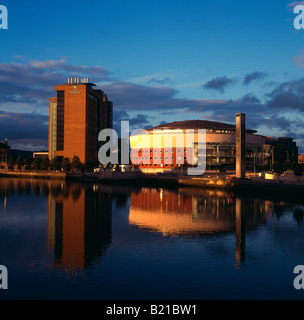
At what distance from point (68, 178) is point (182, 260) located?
136 metres

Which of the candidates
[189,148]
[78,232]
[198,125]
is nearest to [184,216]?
[78,232]

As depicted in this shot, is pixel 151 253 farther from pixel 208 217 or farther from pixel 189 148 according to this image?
pixel 189 148

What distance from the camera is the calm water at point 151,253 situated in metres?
23.9

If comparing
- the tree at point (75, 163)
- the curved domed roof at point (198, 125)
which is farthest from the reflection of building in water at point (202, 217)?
the tree at point (75, 163)

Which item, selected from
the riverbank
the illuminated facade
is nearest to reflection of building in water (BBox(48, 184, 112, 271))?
the riverbank

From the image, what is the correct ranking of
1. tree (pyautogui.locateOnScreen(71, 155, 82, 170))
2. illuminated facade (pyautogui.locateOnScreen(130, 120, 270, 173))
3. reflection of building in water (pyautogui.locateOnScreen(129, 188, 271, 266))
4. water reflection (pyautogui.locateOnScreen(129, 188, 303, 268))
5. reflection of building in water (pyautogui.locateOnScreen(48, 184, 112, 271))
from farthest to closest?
tree (pyautogui.locateOnScreen(71, 155, 82, 170)) < illuminated facade (pyautogui.locateOnScreen(130, 120, 270, 173)) < reflection of building in water (pyautogui.locateOnScreen(129, 188, 271, 266)) < water reflection (pyautogui.locateOnScreen(129, 188, 303, 268)) < reflection of building in water (pyautogui.locateOnScreen(48, 184, 112, 271))

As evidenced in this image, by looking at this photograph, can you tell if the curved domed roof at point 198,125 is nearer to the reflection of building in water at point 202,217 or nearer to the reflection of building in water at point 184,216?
the reflection of building in water at point 202,217

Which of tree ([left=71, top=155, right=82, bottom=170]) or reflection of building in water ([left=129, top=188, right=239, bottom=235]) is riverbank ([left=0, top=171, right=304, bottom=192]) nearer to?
reflection of building in water ([left=129, top=188, right=239, bottom=235])

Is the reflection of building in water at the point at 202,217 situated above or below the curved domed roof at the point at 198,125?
below

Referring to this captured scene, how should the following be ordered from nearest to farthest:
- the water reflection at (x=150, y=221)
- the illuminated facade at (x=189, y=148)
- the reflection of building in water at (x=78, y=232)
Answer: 1. the reflection of building in water at (x=78, y=232)
2. the water reflection at (x=150, y=221)
3. the illuminated facade at (x=189, y=148)

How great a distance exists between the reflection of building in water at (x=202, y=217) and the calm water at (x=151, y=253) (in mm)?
139

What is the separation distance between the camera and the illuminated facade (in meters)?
169

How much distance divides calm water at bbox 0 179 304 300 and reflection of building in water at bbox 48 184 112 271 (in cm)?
9
